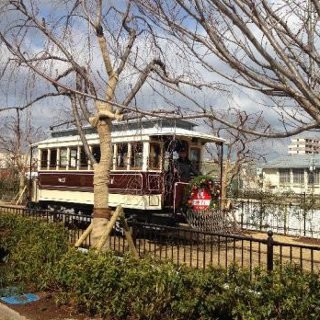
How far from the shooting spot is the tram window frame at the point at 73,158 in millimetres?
17047

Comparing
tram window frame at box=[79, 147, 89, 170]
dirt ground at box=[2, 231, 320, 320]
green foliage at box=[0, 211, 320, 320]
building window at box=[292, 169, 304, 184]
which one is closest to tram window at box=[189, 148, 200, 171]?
tram window frame at box=[79, 147, 89, 170]

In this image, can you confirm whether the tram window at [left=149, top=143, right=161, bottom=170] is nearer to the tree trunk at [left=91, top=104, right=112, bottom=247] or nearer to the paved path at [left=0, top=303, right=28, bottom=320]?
the tree trunk at [left=91, top=104, right=112, bottom=247]

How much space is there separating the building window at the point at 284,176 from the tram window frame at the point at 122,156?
40858mm

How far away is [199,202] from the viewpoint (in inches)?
546

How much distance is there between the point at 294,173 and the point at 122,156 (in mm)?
40681

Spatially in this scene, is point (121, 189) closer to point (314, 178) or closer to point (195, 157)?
point (195, 157)

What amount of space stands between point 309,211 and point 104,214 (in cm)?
951

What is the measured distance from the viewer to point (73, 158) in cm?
1722

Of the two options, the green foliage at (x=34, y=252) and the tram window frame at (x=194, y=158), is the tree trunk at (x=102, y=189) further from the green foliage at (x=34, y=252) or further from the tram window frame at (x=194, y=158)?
the tram window frame at (x=194, y=158)

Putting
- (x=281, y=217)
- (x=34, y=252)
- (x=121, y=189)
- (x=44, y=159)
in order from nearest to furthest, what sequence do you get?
(x=34, y=252) → (x=121, y=189) → (x=281, y=217) → (x=44, y=159)

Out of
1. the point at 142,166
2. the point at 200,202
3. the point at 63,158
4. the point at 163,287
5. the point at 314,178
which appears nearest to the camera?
the point at 163,287

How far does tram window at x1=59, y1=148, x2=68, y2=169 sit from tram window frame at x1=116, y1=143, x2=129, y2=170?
3329 mm

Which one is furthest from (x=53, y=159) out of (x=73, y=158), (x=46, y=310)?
(x=46, y=310)

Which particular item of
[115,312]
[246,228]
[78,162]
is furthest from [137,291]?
[246,228]
